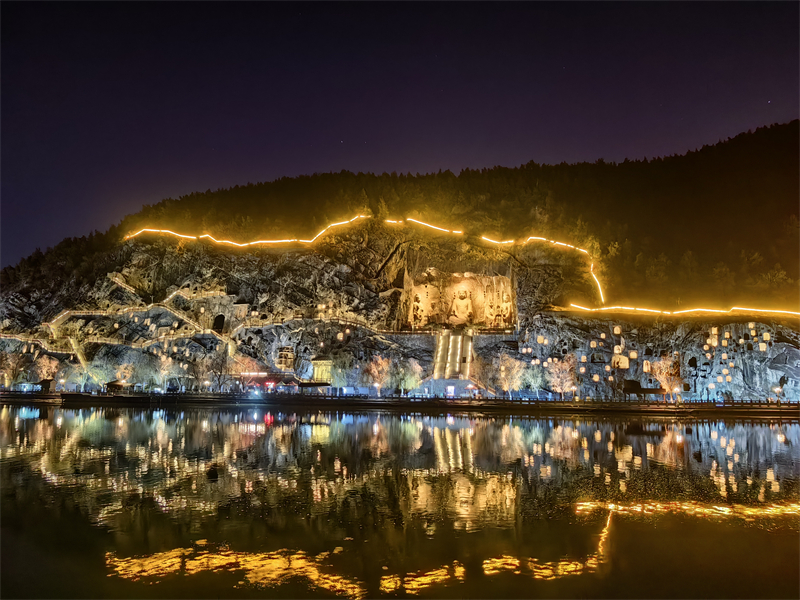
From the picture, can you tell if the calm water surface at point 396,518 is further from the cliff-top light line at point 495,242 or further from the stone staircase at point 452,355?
the stone staircase at point 452,355

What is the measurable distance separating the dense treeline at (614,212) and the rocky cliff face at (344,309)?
3.55 m

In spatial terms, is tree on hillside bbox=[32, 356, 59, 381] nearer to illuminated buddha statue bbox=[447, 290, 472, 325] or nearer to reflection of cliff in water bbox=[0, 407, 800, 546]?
reflection of cliff in water bbox=[0, 407, 800, 546]

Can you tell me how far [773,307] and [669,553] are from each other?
3833cm

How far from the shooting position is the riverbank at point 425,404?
104ft

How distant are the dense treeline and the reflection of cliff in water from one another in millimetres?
22878

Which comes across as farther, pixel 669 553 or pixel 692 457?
pixel 692 457

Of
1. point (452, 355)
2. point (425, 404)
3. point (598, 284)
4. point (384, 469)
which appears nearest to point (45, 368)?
point (425, 404)

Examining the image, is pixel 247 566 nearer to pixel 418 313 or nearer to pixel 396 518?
pixel 396 518

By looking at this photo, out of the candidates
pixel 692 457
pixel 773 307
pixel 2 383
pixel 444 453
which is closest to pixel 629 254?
pixel 773 307

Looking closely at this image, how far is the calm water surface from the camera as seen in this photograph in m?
7.98

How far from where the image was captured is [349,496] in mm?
12672

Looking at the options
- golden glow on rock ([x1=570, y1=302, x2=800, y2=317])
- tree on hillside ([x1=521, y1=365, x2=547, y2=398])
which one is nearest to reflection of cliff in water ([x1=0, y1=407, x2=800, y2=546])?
tree on hillside ([x1=521, y1=365, x2=547, y2=398])

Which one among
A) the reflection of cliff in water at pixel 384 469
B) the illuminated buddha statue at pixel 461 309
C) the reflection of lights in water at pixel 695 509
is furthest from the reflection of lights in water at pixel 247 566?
the illuminated buddha statue at pixel 461 309

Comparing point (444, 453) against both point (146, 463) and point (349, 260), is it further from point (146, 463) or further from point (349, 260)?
point (349, 260)
